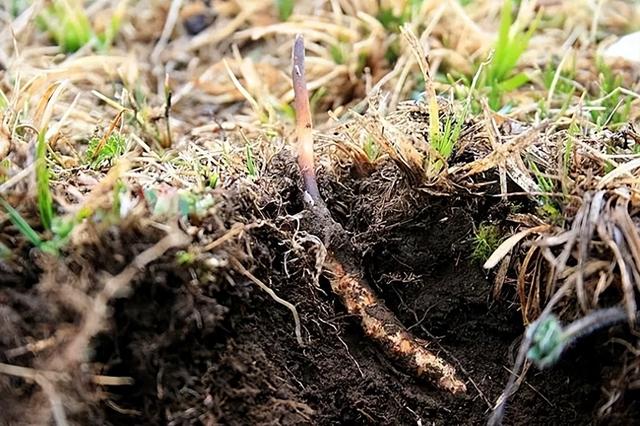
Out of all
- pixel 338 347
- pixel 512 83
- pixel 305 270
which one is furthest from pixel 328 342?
pixel 512 83

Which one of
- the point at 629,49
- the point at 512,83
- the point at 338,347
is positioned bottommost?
the point at 338,347

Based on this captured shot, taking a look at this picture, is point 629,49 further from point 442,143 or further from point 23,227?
point 23,227

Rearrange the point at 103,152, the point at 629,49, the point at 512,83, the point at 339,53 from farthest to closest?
the point at 339,53
the point at 512,83
the point at 629,49
the point at 103,152

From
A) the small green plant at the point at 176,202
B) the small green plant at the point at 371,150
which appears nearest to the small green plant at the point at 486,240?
the small green plant at the point at 371,150

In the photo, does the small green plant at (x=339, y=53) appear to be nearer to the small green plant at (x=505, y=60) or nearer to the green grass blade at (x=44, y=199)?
the small green plant at (x=505, y=60)

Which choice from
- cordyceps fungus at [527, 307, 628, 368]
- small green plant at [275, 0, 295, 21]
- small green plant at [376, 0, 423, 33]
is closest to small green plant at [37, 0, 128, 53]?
small green plant at [275, 0, 295, 21]

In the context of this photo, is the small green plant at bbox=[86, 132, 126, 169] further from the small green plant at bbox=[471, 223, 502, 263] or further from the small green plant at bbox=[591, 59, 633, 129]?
the small green plant at bbox=[591, 59, 633, 129]
